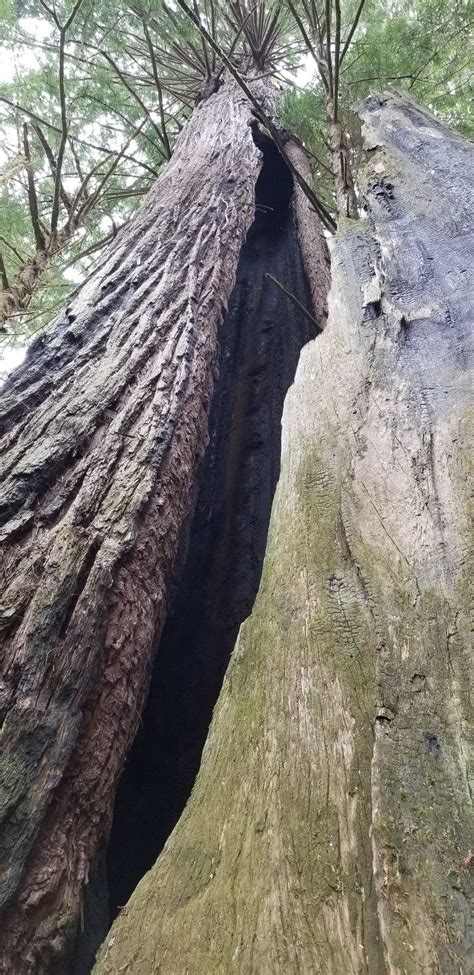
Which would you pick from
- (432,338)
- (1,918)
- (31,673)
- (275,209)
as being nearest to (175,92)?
(275,209)

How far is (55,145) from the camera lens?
6102 mm

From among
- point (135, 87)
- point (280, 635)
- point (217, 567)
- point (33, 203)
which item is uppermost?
point (135, 87)

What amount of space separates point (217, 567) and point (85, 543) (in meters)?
1.00

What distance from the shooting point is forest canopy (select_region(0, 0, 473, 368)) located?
4.68 metres

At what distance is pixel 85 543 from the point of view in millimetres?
1399

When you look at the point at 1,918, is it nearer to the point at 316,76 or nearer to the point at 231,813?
the point at 231,813

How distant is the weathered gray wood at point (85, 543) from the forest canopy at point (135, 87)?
2.37 m

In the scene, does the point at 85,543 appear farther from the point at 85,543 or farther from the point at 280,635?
the point at 280,635

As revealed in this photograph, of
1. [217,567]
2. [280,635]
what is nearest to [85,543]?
[280,635]

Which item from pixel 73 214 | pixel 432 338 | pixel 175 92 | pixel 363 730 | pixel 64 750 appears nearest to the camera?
pixel 363 730

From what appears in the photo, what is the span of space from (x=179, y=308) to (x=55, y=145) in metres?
4.96

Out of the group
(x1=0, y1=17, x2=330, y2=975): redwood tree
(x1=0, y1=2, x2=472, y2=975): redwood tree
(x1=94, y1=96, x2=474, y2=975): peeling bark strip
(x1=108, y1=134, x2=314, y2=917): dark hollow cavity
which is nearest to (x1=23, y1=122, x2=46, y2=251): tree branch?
(x1=108, y1=134, x2=314, y2=917): dark hollow cavity

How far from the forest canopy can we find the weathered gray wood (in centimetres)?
237

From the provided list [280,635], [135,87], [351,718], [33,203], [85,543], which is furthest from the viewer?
[135,87]
